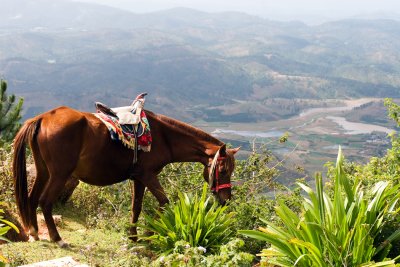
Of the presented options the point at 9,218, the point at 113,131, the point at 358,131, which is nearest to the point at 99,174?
the point at 113,131

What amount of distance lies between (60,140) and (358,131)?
194 meters

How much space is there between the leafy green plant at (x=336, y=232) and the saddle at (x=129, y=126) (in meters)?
2.34

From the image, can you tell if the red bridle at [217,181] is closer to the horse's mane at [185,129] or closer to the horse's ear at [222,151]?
the horse's ear at [222,151]

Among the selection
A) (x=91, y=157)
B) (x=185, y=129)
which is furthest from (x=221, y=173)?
(x=91, y=157)

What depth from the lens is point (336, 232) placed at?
424 centimetres

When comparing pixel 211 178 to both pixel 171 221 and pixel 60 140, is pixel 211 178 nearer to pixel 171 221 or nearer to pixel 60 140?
pixel 171 221

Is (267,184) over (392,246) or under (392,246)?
under

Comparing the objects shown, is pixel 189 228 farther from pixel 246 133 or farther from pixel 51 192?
pixel 246 133

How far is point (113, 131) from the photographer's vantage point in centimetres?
597

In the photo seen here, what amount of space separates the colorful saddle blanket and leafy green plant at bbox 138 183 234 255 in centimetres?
107

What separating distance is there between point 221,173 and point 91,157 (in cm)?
191

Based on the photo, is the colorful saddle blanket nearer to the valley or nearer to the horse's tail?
the horse's tail

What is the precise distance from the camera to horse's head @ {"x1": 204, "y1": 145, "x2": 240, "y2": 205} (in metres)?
6.28

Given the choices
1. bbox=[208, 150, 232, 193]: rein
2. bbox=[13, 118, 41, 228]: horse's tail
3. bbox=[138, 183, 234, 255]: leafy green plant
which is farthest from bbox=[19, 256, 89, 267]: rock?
bbox=[208, 150, 232, 193]: rein
